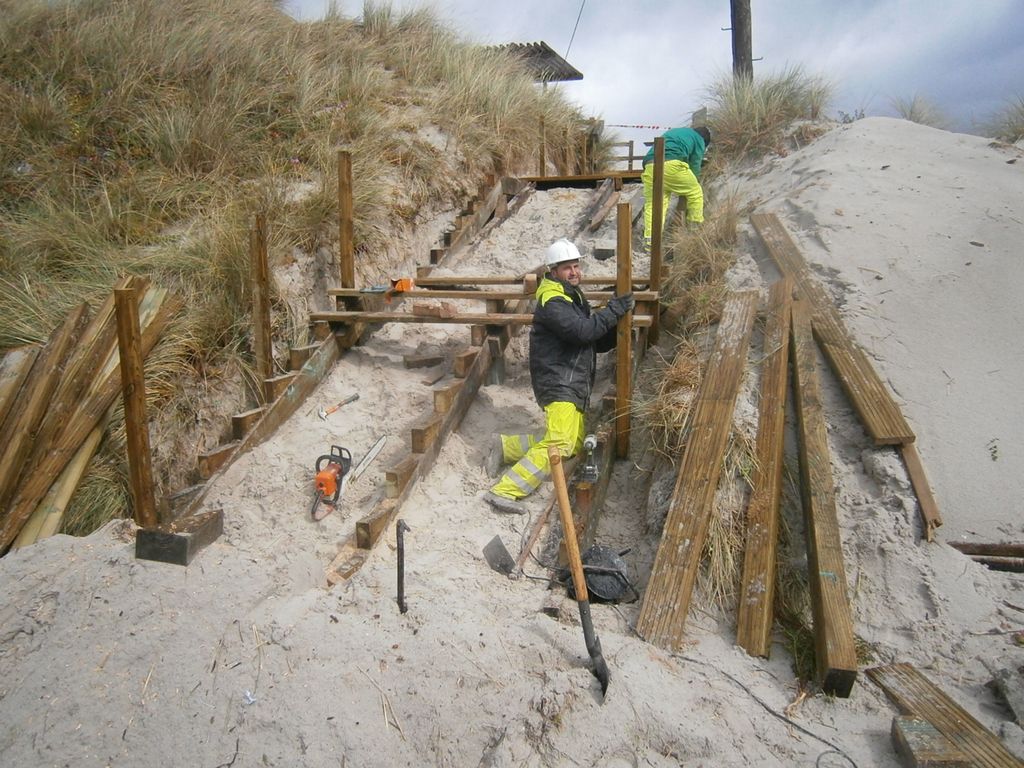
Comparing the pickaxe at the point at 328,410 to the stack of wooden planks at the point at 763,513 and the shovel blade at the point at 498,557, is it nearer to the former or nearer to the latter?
the shovel blade at the point at 498,557

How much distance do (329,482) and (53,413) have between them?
1798 mm

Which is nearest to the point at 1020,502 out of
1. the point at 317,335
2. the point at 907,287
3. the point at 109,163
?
the point at 907,287

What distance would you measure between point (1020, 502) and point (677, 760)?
253 cm

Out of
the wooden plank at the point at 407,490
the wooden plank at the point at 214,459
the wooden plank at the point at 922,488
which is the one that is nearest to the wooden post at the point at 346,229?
the wooden plank at the point at 407,490

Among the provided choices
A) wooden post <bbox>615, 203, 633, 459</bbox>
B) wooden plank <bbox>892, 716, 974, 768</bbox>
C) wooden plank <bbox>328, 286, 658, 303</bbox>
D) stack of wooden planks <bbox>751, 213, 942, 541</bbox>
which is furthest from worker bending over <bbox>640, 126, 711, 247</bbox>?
wooden plank <bbox>892, 716, 974, 768</bbox>

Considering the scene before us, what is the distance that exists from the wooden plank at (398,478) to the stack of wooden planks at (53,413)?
187 cm

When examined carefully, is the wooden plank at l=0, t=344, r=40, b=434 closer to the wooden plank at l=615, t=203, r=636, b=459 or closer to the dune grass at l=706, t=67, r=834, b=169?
the wooden plank at l=615, t=203, r=636, b=459

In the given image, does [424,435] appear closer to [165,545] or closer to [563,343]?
[563,343]

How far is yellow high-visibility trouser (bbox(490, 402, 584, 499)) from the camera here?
14.6ft

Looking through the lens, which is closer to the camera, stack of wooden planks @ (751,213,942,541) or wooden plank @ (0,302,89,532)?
stack of wooden planks @ (751,213,942,541)

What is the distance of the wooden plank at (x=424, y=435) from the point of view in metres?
4.64

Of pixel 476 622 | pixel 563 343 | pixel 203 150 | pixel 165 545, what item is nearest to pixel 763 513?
pixel 476 622

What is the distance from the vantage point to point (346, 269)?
608 centimetres

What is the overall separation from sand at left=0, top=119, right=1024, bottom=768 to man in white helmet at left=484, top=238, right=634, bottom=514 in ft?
0.57
